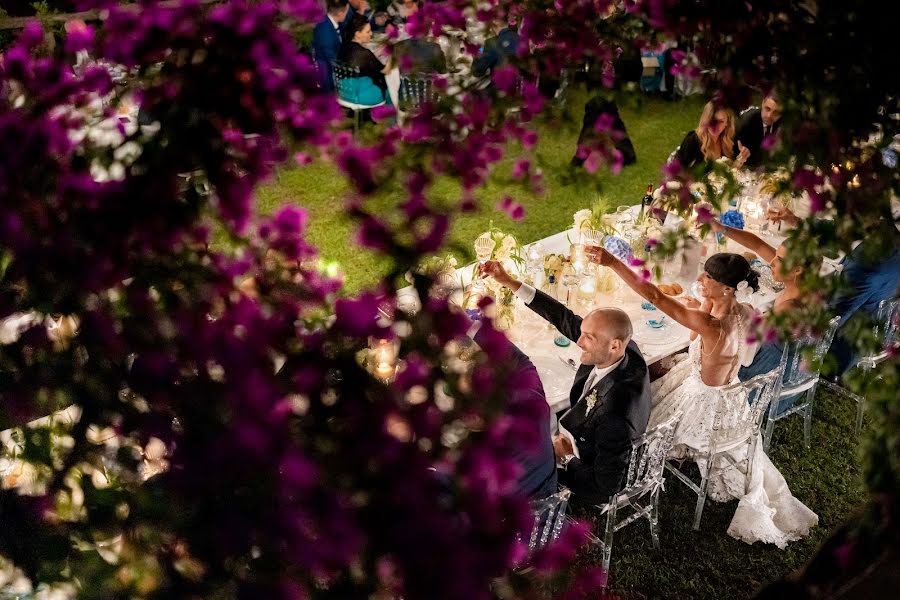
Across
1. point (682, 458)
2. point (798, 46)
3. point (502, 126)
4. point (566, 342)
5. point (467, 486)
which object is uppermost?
point (798, 46)

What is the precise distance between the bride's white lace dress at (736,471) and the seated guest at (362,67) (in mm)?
3779

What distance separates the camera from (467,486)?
2.48 ft

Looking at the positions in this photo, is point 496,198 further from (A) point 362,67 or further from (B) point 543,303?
(B) point 543,303

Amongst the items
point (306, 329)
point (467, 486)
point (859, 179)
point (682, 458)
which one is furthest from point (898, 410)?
point (682, 458)

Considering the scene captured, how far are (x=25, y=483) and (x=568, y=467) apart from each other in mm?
2550

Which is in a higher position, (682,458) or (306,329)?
(306,329)

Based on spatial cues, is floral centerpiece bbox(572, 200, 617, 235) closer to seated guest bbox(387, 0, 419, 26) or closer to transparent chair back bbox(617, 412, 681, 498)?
transparent chair back bbox(617, 412, 681, 498)

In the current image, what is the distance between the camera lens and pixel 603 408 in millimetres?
3078

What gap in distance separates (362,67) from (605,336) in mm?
4160

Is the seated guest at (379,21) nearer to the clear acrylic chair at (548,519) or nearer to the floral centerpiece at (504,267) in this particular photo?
the floral centerpiece at (504,267)

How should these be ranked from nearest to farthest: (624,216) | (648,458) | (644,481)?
1. (648,458)
2. (644,481)
3. (624,216)

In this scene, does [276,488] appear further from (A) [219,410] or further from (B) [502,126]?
(B) [502,126]

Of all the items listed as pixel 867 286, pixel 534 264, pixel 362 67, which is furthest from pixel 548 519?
pixel 362 67

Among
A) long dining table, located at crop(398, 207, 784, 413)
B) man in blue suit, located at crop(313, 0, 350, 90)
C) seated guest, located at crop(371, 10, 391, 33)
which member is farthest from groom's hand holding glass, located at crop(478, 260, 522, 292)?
seated guest, located at crop(371, 10, 391, 33)
